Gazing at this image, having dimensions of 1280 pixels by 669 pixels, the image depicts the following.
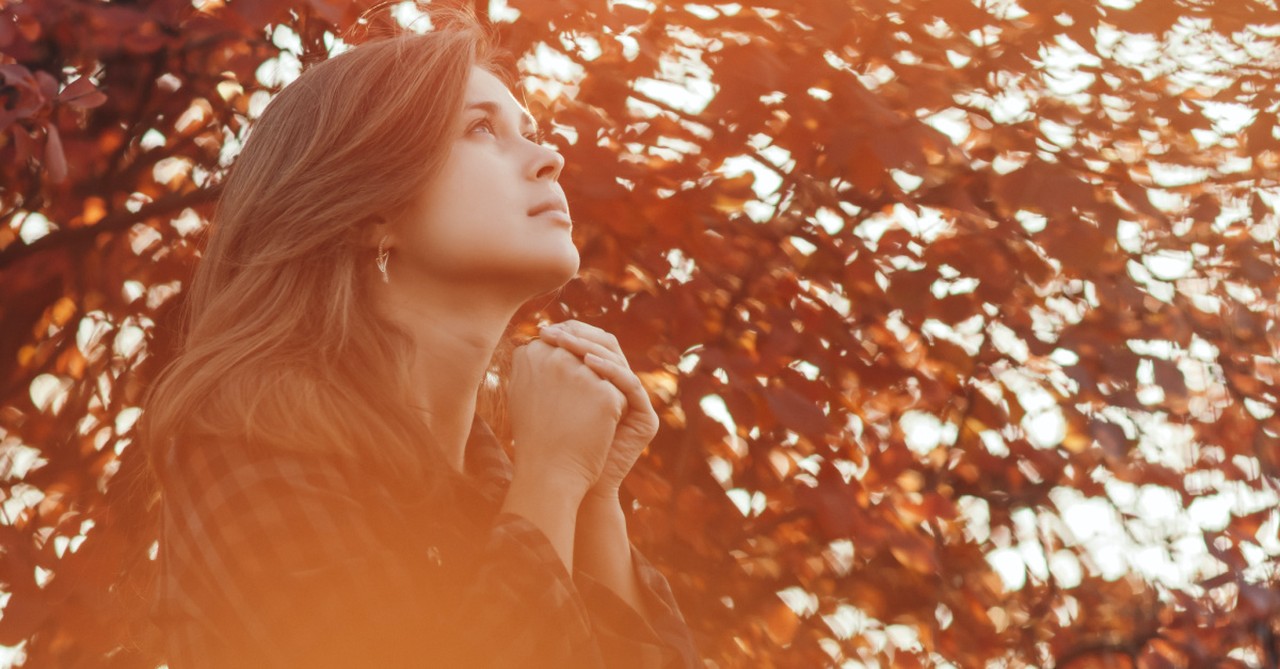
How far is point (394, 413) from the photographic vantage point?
5.82 feet

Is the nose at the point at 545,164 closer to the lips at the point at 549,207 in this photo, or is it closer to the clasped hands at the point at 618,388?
the lips at the point at 549,207

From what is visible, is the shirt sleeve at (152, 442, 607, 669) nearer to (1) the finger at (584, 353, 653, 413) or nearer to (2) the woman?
(2) the woman

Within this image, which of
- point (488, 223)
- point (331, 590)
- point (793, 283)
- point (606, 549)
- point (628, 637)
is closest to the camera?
point (331, 590)

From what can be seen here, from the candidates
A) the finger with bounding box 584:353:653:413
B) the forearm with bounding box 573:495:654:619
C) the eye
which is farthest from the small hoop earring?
the forearm with bounding box 573:495:654:619

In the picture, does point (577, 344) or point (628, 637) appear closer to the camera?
point (628, 637)

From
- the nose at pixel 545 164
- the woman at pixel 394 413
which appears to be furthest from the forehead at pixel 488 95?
the nose at pixel 545 164

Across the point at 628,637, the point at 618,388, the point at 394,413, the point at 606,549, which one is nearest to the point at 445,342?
the point at 394,413

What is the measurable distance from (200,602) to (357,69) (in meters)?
0.88

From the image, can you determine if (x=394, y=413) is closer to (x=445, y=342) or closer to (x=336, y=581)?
(x=445, y=342)

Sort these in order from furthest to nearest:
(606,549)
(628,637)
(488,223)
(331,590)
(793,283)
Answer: (793,283)
(606,549)
(488,223)
(628,637)
(331,590)

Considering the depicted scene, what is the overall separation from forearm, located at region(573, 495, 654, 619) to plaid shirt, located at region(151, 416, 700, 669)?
225mm

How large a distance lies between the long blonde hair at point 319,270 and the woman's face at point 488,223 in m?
0.04

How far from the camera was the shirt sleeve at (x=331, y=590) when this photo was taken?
1493mm

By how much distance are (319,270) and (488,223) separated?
0.97 feet
